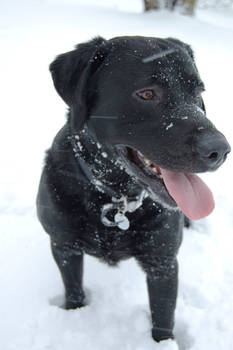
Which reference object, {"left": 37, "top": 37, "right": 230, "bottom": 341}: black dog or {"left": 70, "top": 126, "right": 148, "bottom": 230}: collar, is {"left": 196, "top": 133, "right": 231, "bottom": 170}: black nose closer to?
{"left": 37, "top": 37, "right": 230, "bottom": 341}: black dog

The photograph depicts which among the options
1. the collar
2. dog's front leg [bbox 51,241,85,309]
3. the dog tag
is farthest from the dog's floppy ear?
dog's front leg [bbox 51,241,85,309]

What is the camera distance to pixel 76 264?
2.05 meters

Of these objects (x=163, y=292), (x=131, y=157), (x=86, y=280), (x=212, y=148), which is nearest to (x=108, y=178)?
(x=131, y=157)

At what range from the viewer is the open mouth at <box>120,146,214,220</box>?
1.49 metres

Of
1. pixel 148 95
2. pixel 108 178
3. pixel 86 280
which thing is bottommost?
pixel 86 280

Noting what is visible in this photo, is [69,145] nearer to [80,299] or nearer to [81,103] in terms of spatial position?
[81,103]

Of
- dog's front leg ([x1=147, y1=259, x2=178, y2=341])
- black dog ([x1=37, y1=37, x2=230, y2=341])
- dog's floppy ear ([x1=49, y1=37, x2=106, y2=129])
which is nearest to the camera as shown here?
black dog ([x1=37, y1=37, x2=230, y2=341])

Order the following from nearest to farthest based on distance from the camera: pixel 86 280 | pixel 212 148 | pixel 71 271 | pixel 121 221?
pixel 212 148 → pixel 121 221 → pixel 71 271 → pixel 86 280

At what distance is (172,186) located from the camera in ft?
4.94

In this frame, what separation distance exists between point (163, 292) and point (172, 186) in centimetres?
70

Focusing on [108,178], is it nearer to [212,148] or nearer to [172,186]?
[172,186]

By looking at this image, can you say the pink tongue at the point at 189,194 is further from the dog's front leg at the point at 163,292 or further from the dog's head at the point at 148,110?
the dog's front leg at the point at 163,292

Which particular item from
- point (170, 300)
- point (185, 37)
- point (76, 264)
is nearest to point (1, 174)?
point (76, 264)

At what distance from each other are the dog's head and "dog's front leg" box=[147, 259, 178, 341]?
46 centimetres
